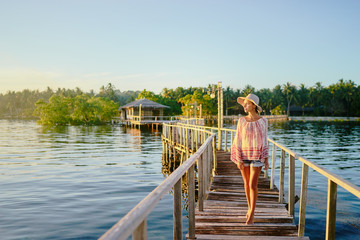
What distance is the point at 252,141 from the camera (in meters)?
4.74

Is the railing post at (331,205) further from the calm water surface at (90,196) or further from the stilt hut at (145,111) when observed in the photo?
A: the stilt hut at (145,111)

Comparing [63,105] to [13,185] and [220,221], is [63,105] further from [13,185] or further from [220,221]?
[220,221]

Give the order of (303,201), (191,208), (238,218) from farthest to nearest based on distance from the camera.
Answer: (238,218) → (303,201) → (191,208)

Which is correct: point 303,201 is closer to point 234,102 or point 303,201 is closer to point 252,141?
point 252,141

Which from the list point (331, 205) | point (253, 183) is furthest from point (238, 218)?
point (331, 205)

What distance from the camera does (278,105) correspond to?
10831cm

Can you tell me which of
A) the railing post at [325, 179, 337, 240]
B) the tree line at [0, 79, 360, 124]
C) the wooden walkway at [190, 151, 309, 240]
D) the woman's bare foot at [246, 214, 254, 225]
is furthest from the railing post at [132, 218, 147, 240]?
the tree line at [0, 79, 360, 124]

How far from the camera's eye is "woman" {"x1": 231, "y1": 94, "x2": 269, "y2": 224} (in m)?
4.70

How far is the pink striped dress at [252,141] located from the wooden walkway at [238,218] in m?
1.03

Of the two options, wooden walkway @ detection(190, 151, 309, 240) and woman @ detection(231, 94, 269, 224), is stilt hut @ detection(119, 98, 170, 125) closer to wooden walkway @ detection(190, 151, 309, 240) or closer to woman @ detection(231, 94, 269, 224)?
wooden walkway @ detection(190, 151, 309, 240)

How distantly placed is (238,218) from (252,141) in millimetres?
1352

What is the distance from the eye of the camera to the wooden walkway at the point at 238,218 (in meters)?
4.66

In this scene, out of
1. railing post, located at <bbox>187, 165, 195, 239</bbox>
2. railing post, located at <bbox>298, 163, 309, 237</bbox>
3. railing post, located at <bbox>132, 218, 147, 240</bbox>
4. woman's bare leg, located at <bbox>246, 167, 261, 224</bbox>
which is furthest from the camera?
woman's bare leg, located at <bbox>246, 167, 261, 224</bbox>

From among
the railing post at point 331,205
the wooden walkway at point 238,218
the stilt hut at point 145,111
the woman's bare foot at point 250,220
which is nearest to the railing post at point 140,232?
the railing post at point 331,205
